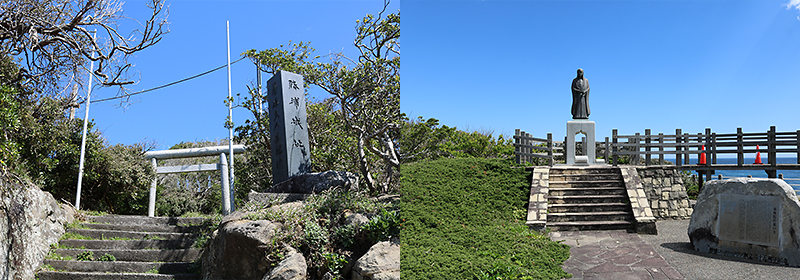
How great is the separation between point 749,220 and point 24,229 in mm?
9291

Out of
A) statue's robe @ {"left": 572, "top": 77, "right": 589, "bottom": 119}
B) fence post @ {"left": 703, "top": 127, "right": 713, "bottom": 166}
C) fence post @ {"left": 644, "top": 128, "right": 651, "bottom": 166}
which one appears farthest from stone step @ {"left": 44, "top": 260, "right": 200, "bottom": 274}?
fence post @ {"left": 703, "top": 127, "right": 713, "bottom": 166}

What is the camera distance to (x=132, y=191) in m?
8.82

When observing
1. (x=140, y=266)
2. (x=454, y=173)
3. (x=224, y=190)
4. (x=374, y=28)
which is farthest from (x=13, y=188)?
(x=454, y=173)

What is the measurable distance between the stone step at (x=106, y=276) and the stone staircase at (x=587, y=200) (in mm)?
5341

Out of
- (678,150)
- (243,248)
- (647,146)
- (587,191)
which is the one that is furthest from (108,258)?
(678,150)

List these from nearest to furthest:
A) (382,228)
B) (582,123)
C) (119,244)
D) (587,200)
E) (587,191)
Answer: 1. (382,228)
2. (119,244)
3. (587,200)
4. (587,191)
5. (582,123)

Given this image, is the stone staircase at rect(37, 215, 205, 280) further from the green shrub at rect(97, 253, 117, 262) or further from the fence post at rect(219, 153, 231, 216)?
the fence post at rect(219, 153, 231, 216)

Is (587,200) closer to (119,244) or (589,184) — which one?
(589,184)

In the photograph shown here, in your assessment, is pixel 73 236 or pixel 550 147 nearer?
pixel 73 236

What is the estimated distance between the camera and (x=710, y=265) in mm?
4605

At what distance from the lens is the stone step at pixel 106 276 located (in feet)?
17.8

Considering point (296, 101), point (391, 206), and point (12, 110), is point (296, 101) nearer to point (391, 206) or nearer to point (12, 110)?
point (391, 206)

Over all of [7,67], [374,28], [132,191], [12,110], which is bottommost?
[132,191]

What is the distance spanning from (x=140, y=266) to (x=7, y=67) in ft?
13.2
